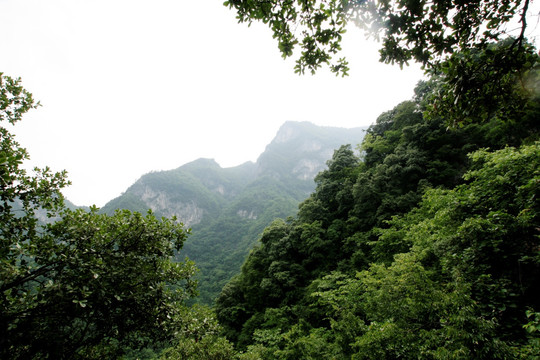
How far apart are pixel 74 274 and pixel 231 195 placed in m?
138

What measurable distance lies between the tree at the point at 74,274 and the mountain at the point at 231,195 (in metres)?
40.6

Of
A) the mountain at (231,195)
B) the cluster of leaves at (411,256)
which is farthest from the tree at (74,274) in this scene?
the mountain at (231,195)

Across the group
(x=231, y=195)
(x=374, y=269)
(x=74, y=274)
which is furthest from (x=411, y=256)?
(x=231, y=195)

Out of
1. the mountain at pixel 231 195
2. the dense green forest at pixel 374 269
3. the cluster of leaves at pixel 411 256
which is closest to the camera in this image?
the dense green forest at pixel 374 269

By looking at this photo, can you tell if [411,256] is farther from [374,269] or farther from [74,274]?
[74,274]

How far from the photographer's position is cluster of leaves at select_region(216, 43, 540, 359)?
178 inches

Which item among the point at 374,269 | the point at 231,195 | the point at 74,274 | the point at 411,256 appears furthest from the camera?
the point at 231,195

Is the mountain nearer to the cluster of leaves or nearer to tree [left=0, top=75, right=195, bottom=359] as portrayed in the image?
the cluster of leaves

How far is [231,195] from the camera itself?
13900 centimetres

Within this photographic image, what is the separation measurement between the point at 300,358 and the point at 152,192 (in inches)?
4902

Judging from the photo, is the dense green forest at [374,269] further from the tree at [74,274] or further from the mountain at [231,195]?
the mountain at [231,195]

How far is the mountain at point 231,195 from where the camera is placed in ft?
227

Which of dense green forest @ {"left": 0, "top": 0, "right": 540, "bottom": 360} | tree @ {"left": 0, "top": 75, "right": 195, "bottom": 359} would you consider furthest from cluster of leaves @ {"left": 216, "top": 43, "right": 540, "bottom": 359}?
tree @ {"left": 0, "top": 75, "right": 195, "bottom": 359}

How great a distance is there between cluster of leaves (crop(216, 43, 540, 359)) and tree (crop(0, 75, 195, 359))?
4.73 meters
